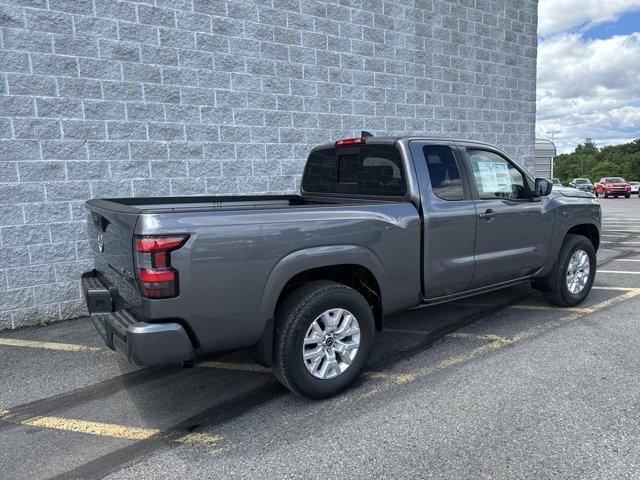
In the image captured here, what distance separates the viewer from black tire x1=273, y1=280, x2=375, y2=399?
329cm

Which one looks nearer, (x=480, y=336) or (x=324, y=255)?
(x=324, y=255)

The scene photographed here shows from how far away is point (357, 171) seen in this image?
14.8 feet

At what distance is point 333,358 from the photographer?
3.52 meters

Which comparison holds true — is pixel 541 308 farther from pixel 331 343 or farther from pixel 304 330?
pixel 304 330

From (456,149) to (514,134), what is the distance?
6.72 m

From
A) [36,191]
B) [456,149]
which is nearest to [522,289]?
[456,149]

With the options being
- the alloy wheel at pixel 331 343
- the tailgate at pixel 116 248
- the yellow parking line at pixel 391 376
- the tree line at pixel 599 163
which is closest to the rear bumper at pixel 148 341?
the tailgate at pixel 116 248

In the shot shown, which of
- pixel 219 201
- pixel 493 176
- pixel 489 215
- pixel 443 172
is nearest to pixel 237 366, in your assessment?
pixel 219 201

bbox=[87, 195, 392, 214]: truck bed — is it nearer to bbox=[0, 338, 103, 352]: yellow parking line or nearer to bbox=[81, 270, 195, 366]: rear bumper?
bbox=[81, 270, 195, 366]: rear bumper

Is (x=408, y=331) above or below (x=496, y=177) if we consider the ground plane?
below

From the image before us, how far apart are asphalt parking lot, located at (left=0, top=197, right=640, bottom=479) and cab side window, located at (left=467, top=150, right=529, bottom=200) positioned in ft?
4.40

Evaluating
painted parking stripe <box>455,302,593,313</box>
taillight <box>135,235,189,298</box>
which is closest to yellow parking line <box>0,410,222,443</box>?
taillight <box>135,235,189,298</box>

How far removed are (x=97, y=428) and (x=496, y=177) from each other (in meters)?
3.97

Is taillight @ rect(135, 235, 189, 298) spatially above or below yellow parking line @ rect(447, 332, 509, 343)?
above
